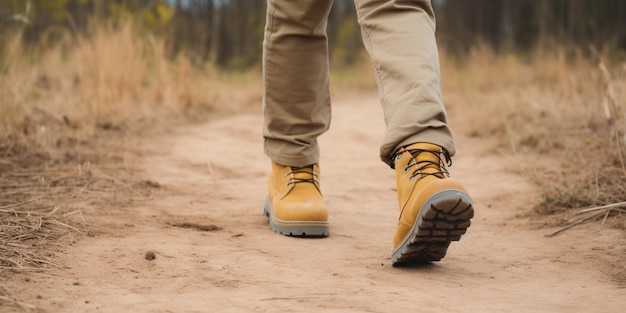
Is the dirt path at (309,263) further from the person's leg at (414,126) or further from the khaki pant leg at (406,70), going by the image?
the khaki pant leg at (406,70)

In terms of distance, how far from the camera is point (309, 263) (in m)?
1.80

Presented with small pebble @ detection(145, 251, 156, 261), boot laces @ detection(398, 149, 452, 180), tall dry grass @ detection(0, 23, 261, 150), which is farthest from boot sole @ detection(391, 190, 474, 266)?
tall dry grass @ detection(0, 23, 261, 150)

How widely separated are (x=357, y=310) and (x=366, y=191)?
5.21 ft

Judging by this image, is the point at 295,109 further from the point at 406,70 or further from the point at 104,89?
the point at 104,89

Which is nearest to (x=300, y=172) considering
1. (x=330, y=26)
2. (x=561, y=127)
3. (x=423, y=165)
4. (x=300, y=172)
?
(x=300, y=172)

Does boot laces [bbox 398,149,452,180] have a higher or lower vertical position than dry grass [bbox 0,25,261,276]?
higher

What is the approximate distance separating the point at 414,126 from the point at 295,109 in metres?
0.62

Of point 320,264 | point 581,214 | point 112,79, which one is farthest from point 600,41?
point 320,264

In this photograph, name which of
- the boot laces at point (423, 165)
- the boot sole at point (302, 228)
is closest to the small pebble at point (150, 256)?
the boot sole at point (302, 228)

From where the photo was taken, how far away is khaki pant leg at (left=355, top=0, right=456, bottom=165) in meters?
1.66

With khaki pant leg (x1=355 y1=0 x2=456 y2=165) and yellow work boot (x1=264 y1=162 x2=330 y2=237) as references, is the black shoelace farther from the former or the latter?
khaki pant leg (x1=355 y1=0 x2=456 y2=165)

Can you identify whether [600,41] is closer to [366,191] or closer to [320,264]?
[366,191]

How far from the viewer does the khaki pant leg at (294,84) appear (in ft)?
6.87

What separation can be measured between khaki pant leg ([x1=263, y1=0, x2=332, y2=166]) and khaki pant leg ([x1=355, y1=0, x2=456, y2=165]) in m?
0.35
